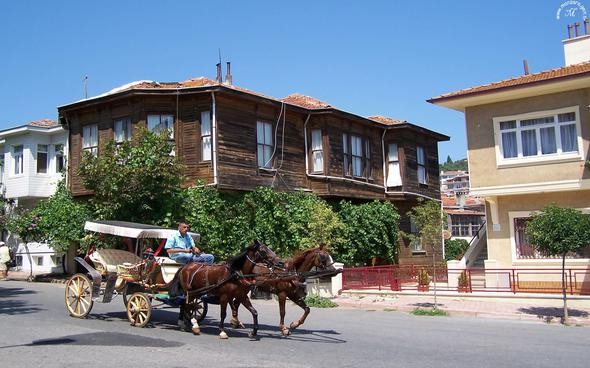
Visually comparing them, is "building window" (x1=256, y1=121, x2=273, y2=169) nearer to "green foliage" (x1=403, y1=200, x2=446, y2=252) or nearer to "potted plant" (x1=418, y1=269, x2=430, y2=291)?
"green foliage" (x1=403, y1=200, x2=446, y2=252)

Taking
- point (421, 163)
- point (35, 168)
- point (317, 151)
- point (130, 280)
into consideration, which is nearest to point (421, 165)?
point (421, 163)

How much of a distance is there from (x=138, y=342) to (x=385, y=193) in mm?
23674

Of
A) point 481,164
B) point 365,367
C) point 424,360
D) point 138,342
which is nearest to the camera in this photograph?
point 365,367

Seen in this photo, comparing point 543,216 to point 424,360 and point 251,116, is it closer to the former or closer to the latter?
point 424,360

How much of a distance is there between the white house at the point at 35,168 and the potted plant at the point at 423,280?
19.7 m

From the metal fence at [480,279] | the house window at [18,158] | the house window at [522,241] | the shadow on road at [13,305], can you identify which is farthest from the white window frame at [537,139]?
the house window at [18,158]

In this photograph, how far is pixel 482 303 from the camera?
61.1ft

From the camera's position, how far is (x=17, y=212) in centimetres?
3148

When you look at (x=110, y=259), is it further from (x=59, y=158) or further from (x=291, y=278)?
(x=59, y=158)

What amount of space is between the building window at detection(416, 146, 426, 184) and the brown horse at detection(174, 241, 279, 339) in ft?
81.4

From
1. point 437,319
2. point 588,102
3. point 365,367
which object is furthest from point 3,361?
point 588,102

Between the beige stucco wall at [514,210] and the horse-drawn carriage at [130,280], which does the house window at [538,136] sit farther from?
the horse-drawn carriage at [130,280]

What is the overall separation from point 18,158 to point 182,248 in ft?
78.8

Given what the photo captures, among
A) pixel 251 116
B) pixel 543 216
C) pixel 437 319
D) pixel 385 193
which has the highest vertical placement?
pixel 251 116
